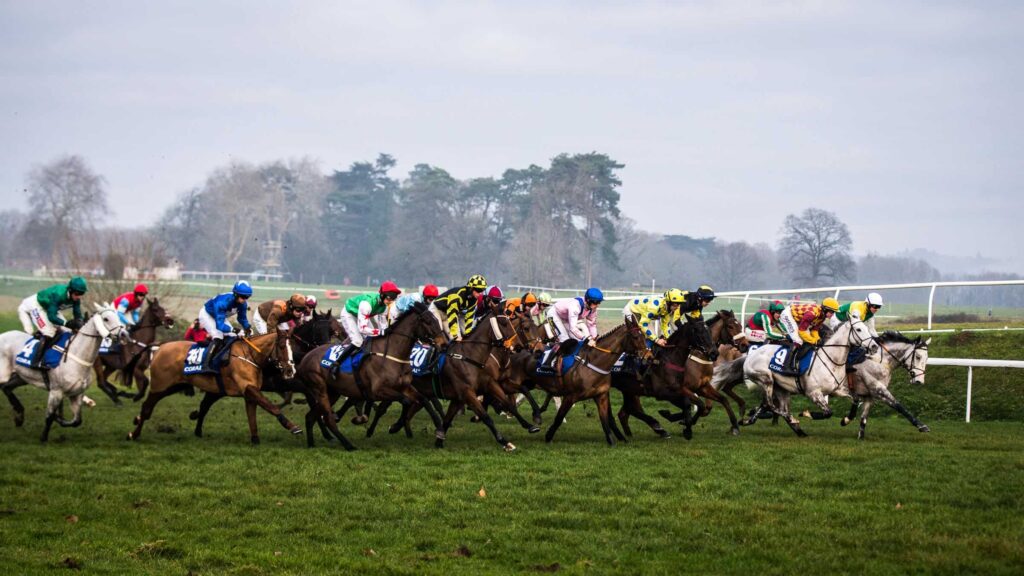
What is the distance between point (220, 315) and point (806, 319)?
835 cm

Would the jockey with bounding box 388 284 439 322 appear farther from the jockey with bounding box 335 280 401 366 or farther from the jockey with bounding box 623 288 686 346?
the jockey with bounding box 623 288 686 346

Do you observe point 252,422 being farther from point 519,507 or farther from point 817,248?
point 817,248

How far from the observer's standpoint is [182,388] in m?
15.4

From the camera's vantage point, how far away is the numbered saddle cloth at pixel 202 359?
14680 mm

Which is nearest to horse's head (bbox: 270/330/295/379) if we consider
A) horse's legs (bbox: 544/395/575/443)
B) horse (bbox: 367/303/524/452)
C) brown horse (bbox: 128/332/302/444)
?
brown horse (bbox: 128/332/302/444)

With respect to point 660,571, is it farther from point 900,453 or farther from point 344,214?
point 344,214

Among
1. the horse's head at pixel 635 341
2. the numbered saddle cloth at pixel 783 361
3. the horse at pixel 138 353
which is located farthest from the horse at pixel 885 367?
the horse at pixel 138 353

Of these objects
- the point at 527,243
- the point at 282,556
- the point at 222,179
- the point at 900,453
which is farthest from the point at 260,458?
the point at 222,179

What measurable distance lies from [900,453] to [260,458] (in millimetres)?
7491

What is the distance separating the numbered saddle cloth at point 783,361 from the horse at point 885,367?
25.9 inches

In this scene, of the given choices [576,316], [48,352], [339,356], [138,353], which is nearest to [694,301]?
[576,316]

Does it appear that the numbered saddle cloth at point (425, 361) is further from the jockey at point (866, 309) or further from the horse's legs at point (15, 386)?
the jockey at point (866, 309)

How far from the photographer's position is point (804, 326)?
52.9 ft

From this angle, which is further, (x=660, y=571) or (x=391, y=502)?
(x=391, y=502)
